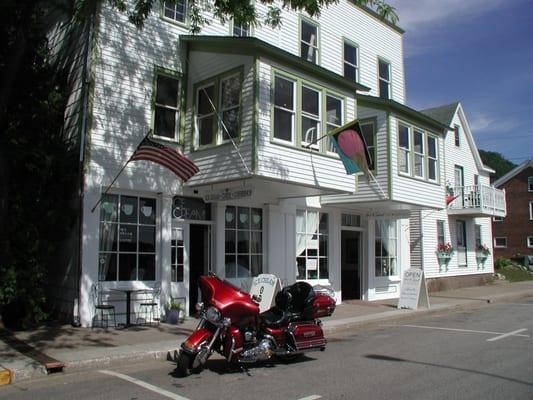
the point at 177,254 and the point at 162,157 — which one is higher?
the point at 162,157

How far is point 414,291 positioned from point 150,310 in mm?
7936

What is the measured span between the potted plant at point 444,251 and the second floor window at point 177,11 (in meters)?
14.8

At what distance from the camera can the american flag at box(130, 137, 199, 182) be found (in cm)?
1109

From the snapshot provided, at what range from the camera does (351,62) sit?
19.3 metres

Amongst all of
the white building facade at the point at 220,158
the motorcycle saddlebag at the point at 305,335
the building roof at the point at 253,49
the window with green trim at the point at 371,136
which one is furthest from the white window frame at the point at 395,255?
the motorcycle saddlebag at the point at 305,335

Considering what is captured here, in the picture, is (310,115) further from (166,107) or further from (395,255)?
(395,255)

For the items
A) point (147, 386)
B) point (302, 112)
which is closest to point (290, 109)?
point (302, 112)

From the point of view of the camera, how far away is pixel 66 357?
28.2 feet

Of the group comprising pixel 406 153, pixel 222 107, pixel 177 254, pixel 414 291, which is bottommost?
pixel 414 291

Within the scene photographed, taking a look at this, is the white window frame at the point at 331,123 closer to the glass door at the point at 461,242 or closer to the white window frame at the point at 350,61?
the white window frame at the point at 350,61

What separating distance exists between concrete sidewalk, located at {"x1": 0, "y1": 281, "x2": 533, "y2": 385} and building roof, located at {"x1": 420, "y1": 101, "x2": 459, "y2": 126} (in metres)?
14.0

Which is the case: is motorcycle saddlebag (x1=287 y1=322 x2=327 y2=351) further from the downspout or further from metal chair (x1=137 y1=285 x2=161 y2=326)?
the downspout

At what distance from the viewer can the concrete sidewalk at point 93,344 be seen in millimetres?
8242

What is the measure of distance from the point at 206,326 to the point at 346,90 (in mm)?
9165
